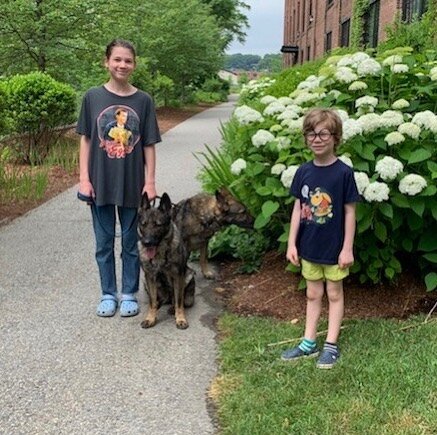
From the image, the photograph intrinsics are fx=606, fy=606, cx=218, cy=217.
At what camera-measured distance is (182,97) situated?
35.3m

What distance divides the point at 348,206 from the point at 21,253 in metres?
4.30

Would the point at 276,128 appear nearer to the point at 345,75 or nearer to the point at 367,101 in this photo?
the point at 345,75

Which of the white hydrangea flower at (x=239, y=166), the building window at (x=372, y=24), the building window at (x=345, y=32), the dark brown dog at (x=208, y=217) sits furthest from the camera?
the building window at (x=345, y=32)

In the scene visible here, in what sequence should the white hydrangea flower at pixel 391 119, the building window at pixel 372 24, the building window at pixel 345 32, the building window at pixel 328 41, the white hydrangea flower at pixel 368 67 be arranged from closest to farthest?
the white hydrangea flower at pixel 391 119 → the white hydrangea flower at pixel 368 67 → the building window at pixel 372 24 → the building window at pixel 345 32 → the building window at pixel 328 41

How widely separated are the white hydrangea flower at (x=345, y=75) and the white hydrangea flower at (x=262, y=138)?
69 centimetres

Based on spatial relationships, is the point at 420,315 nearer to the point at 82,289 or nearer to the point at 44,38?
the point at 82,289

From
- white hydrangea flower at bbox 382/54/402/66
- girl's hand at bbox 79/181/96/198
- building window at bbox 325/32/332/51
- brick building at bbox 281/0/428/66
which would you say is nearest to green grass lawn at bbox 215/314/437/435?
girl's hand at bbox 79/181/96/198

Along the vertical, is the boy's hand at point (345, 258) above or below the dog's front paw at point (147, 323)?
above

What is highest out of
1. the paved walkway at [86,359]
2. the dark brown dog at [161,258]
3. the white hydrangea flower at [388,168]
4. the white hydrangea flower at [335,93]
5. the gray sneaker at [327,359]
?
the white hydrangea flower at [335,93]

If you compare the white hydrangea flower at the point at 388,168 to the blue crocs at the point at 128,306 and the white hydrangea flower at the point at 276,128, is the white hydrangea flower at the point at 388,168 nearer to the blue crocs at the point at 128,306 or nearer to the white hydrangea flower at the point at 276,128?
the white hydrangea flower at the point at 276,128

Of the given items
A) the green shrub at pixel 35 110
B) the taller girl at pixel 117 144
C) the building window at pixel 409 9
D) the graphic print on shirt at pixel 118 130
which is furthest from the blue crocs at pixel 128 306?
the building window at pixel 409 9

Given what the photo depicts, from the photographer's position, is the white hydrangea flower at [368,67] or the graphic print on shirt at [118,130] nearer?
the graphic print on shirt at [118,130]

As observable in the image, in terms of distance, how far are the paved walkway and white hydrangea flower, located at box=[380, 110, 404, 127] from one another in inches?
78.5

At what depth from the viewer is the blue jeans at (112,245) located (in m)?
4.80
